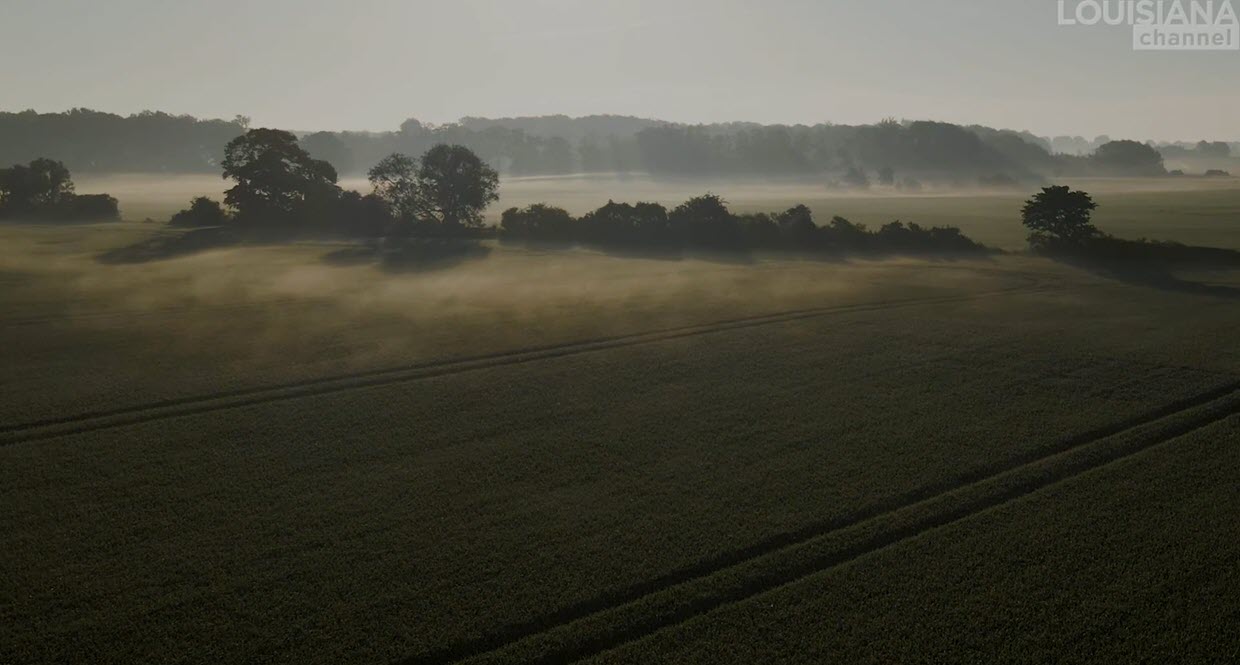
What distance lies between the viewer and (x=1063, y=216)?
7650 centimetres

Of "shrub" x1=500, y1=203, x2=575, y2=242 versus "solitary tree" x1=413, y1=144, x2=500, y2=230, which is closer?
"shrub" x1=500, y1=203, x2=575, y2=242

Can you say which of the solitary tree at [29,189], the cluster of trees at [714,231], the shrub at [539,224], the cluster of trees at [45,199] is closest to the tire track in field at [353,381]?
the cluster of trees at [714,231]

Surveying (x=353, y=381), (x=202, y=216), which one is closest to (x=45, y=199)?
(x=202, y=216)

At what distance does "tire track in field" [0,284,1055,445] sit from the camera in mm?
27656

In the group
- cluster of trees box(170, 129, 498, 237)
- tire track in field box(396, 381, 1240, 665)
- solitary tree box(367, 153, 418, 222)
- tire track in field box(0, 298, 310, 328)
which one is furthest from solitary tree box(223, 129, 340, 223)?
tire track in field box(396, 381, 1240, 665)

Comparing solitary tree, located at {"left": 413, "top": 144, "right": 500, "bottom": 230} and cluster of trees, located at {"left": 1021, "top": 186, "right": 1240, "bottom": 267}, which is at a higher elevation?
solitary tree, located at {"left": 413, "top": 144, "right": 500, "bottom": 230}

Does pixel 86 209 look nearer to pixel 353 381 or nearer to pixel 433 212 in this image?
pixel 433 212

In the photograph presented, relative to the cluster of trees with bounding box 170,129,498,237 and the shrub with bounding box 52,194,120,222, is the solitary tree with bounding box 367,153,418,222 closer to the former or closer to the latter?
the cluster of trees with bounding box 170,129,498,237

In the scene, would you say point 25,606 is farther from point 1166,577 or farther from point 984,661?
point 1166,577

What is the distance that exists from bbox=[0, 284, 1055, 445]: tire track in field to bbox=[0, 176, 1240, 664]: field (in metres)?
0.23

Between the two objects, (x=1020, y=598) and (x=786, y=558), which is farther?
(x=786, y=558)

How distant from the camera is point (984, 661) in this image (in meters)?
15.2

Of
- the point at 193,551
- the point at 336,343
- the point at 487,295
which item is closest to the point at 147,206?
the point at 487,295

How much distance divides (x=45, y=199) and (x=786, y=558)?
385ft
